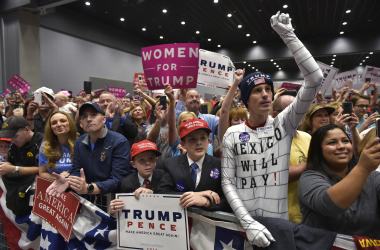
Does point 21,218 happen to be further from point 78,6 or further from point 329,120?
point 78,6

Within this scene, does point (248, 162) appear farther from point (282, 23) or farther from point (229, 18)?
point (229, 18)

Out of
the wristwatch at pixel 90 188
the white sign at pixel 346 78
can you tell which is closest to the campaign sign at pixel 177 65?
the wristwatch at pixel 90 188

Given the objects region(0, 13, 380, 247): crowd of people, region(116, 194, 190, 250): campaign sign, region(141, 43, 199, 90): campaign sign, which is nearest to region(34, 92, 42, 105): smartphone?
region(0, 13, 380, 247): crowd of people

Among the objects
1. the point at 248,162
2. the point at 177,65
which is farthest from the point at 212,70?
the point at 248,162

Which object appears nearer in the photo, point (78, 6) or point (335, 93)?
point (335, 93)

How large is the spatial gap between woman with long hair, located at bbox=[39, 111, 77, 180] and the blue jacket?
400 mm

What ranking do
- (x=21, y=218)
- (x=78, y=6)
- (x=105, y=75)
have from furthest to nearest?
1. (x=105, y=75)
2. (x=78, y=6)
3. (x=21, y=218)

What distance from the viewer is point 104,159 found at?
2.83 meters

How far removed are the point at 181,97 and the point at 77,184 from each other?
2.56 m

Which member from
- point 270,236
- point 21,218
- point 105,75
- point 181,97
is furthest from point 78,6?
point 270,236

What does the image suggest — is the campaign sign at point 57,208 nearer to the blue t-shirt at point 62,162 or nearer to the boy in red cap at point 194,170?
the blue t-shirt at point 62,162

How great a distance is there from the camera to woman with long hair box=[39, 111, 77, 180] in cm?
322

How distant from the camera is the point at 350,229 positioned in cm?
173

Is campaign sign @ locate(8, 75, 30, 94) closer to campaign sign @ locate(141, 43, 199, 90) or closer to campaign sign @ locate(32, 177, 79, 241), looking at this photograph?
campaign sign @ locate(141, 43, 199, 90)
